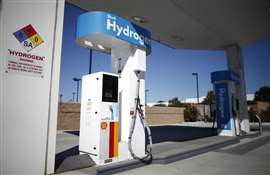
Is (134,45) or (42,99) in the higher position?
(134,45)

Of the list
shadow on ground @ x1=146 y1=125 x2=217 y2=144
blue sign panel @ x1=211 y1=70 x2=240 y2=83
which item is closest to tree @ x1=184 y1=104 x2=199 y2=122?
shadow on ground @ x1=146 y1=125 x2=217 y2=144

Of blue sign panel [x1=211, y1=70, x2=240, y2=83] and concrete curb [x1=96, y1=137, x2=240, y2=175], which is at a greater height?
blue sign panel [x1=211, y1=70, x2=240, y2=83]

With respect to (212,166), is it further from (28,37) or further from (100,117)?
(28,37)

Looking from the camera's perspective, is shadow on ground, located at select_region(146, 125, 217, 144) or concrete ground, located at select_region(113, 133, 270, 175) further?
shadow on ground, located at select_region(146, 125, 217, 144)

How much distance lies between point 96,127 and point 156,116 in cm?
1754

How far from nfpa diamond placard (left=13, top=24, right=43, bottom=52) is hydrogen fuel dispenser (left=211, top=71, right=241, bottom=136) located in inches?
327

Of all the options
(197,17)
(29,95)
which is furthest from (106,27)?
(197,17)

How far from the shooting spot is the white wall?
305 cm

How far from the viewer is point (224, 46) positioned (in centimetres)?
1166

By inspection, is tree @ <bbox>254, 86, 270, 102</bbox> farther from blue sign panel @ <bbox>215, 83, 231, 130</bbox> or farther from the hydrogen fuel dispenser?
blue sign panel @ <bbox>215, 83, 231, 130</bbox>

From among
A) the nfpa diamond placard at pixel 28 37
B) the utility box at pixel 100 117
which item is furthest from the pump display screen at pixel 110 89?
the nfpa diamond placard at pixel 28 37

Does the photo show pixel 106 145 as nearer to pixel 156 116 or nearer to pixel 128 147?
pixel 128 147

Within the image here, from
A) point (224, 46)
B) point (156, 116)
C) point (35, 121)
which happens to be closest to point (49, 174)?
point (35, 121)

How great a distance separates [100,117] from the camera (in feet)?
13.3
